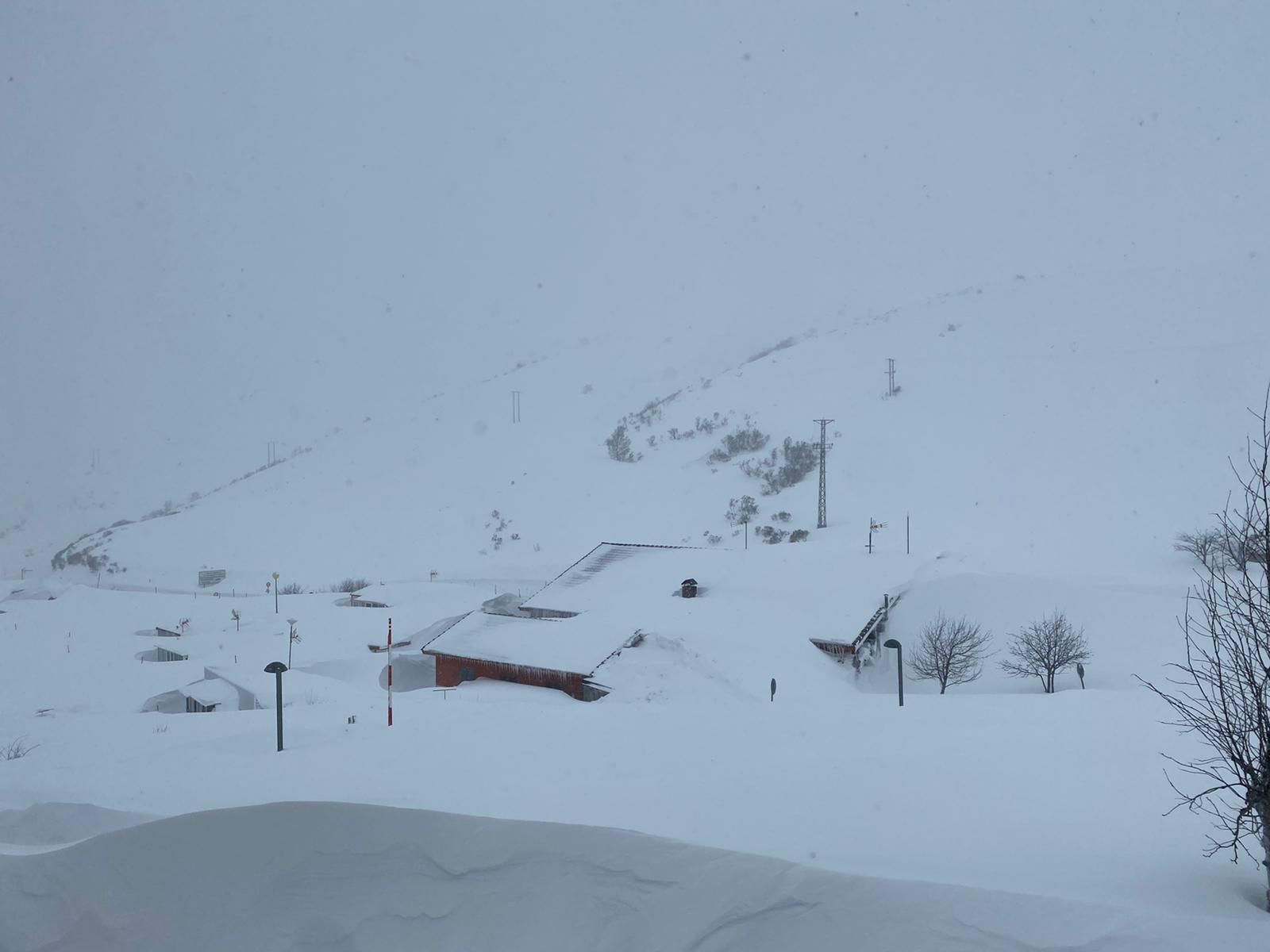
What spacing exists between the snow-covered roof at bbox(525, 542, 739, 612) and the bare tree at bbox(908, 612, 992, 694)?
6.75 m

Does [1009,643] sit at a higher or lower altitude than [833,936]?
lower

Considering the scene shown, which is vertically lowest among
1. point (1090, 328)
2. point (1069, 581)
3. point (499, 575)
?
point (499, 575)

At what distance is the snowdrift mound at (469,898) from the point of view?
15.9 ft

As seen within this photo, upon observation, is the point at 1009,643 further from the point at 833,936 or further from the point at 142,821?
the point at 142,821

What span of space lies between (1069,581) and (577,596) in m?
14.3

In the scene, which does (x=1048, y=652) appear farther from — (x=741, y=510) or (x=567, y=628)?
(x=741, y=510)

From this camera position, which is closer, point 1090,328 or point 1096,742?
point 1096,742

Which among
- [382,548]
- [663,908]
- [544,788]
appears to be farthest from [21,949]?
[382,548]

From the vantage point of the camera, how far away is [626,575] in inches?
1057

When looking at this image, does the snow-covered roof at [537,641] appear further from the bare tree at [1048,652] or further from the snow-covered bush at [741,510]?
the snow-covered bush at [741,510]

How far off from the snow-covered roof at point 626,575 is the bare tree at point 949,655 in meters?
6.75

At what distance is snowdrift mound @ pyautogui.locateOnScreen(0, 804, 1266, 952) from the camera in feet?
15.9

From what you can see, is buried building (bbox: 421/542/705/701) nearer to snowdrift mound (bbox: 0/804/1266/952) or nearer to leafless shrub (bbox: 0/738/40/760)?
leafless shrub (bbox: 0/738/40/760)

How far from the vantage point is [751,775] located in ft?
25.3
